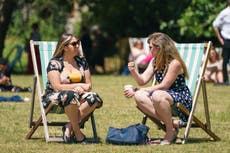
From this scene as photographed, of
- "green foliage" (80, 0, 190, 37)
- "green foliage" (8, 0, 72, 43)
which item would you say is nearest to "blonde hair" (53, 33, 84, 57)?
"green foliage" (80, 0, 190, 37)

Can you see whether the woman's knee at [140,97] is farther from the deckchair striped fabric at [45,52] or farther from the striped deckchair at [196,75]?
the deckchair striped fabric at [45,52]

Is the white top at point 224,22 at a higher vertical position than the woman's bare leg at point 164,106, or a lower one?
higher

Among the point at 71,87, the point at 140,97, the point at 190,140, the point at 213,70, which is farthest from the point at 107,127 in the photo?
the point at 213,70

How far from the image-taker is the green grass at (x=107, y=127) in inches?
302

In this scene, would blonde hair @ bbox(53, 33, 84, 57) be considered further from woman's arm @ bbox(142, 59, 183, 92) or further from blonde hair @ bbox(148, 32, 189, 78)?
woman's arm @ bbox(142, 59, 183, 92)

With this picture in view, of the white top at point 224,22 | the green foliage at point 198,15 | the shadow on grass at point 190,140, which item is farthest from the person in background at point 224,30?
the shadow on grass at point 190,140

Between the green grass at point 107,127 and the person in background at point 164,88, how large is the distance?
29 cm

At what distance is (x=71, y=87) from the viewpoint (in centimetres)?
816

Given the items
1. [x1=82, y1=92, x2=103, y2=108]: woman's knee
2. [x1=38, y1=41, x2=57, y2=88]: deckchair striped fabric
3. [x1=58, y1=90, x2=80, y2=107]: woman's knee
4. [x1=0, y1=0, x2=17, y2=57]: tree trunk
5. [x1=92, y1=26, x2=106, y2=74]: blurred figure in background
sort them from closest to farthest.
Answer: [x1=58, y1=90, x2=80, y2=107]: woman's knee, [x1=82, y1=92, x2=103, y2=108]: woman's knee, [x1=38, y1=41, x2=57, y2=88]: deckchair striped fabric, [x1=0, y1=0, x2=17, y2=57]: tree trunk, [x1=92, y1=26, x2=106, y2=74]: blurred figure in background

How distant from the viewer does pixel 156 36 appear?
814 cm

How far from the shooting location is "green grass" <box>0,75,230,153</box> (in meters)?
7.66

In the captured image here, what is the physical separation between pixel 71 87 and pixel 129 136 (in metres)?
0.76

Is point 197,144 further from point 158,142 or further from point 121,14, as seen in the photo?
point 121,14

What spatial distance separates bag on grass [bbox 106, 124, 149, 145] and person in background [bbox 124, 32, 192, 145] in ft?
0.42
